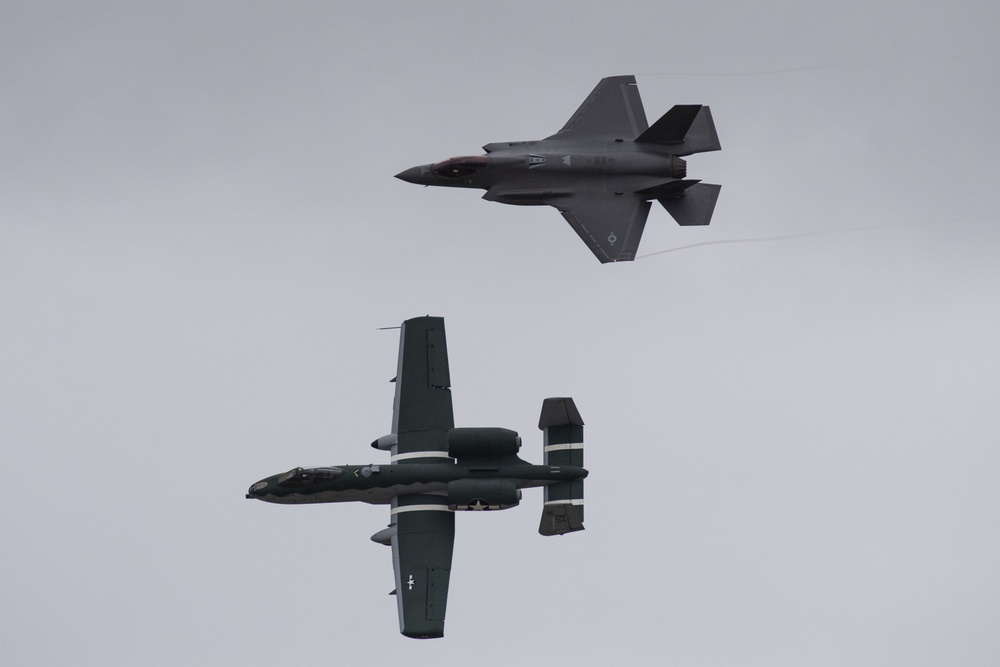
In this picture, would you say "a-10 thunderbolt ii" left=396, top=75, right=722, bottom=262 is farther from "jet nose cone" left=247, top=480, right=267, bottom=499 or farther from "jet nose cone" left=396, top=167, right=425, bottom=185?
"jet nose cone" left=247, top=480, right=267, bottom=499

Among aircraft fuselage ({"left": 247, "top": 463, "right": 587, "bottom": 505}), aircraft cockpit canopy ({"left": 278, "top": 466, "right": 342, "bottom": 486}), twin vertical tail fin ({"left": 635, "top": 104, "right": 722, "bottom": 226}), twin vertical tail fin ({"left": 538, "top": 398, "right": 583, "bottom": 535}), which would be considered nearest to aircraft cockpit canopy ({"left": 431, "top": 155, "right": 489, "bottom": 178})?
twin vertical tail fin ({"left": 635, "top": 104, "right": 722, "bottom": 226})

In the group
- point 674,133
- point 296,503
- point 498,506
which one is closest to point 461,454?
point 498,506

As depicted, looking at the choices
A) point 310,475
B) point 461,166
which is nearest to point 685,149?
point 461,166

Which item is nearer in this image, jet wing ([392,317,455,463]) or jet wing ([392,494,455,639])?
jet wing ([392,494,455,639])

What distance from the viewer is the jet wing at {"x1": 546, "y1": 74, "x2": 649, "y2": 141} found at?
211 feet

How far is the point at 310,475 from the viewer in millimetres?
62219

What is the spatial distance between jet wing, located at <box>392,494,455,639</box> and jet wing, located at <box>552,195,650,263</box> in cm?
1186

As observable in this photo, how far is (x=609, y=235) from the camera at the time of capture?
2470 inches

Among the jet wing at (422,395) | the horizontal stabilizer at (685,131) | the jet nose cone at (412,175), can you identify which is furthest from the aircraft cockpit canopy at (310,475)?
the horizontal stabilizer at (685,131)

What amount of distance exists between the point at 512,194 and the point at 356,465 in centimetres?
1249

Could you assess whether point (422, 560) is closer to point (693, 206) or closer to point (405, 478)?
point (405, 478)

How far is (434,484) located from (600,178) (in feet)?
45.4

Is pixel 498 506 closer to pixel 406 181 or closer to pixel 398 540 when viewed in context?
pixel 398 540

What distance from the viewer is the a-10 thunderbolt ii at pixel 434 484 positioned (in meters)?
61.3
